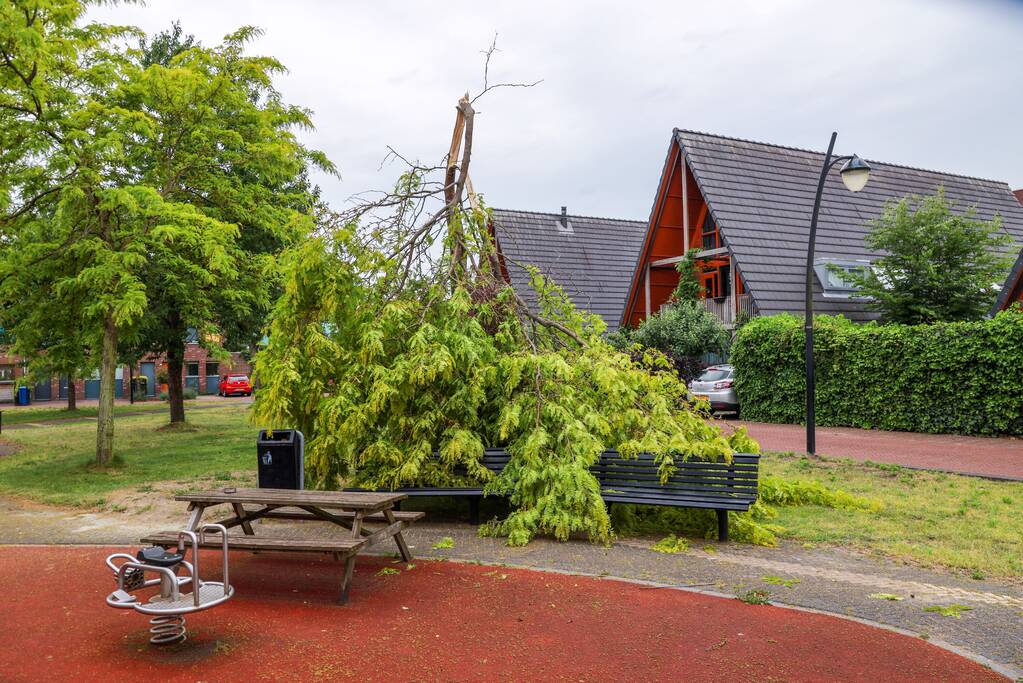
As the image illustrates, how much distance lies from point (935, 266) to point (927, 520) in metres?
15.8

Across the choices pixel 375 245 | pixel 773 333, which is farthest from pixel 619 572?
pixel 773 333

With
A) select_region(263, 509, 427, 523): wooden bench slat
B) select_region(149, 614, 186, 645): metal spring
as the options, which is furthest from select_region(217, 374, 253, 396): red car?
select_region(149, 614, 186, 645): metal spring

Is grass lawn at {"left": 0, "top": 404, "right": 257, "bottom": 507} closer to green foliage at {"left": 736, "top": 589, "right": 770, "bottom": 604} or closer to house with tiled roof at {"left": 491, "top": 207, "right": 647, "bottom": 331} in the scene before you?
green foliage at {"left": 736, "top": 589, "right": 770, "bottom": 604}

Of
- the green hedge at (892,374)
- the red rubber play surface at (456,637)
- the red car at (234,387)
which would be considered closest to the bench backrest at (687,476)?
the red rubber play surface at (456,637)

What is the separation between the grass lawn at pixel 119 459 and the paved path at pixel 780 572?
2845 mm

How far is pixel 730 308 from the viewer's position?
90.6 ft

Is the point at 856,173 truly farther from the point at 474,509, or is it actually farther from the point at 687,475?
the point at 474,509

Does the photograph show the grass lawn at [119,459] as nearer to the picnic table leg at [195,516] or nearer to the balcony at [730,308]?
the picnic table leg at [195,516]

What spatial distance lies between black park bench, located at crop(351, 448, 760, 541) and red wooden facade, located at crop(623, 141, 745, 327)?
21.6 m

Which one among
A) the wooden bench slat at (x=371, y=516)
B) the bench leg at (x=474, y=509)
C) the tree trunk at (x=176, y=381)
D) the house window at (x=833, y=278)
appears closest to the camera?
the wooden bench slat at (x=371, y=516)

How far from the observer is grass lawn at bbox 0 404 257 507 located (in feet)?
38.6

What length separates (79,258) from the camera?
1321 cm

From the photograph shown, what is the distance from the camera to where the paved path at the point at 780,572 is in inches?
212

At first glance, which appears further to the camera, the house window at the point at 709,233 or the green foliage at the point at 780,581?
the house window at the point at 709,233
